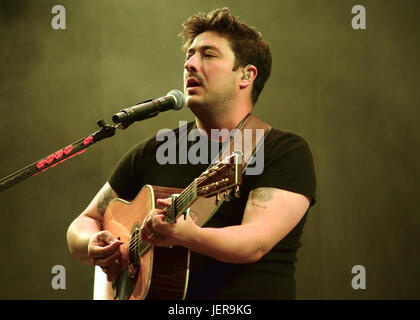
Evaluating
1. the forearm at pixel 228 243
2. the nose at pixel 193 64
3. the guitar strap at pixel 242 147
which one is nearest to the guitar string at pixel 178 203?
the forearm at pixel 228 243

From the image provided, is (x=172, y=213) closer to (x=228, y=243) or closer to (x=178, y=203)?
(x=178, y=203)

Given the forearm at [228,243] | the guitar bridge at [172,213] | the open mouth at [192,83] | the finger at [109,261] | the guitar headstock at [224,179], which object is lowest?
the finger at [109,261]

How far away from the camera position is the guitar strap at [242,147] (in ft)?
6.82

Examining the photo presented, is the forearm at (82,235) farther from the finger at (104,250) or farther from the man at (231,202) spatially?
the finger at (104,250)

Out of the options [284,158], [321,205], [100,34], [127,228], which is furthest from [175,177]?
[100,34]

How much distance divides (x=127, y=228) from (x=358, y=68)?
1804mm

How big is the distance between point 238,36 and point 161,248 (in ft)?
3.59

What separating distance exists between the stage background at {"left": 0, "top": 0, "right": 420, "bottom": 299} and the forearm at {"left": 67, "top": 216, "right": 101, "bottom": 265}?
0.86m

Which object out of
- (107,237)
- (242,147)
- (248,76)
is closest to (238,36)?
(248,76)

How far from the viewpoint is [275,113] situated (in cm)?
321

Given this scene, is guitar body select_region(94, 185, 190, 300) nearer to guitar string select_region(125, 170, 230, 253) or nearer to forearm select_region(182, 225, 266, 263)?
guitar string select_region(125, 170, 230, 253)

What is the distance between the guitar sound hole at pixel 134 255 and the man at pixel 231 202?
7 centimetres

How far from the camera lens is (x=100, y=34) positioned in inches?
136

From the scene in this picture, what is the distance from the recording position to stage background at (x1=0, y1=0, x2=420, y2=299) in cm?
303
